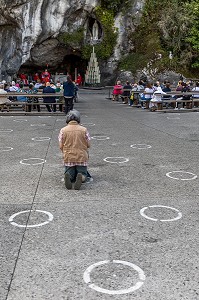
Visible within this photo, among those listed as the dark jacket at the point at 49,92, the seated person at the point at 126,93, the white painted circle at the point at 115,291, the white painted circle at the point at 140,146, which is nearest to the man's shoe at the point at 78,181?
the white painted circle at the point at 115,291

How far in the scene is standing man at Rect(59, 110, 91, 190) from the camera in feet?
21.9

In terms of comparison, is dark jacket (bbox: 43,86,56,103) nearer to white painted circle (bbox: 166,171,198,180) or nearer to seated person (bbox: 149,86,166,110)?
seated person (bbox: 149,86,166,110)

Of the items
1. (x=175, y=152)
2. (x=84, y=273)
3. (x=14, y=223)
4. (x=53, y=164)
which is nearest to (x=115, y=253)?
(x=84, y=273)

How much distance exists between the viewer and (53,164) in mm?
8633

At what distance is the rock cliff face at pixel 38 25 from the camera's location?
111ft

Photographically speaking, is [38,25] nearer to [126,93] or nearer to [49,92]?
[126,93]

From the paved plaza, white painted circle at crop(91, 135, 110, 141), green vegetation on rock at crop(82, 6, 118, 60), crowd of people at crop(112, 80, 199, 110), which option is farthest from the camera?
green vegetation on rock at crop(82, 6, 118, 60)

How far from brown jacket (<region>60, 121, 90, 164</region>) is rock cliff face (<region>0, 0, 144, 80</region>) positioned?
97.9 feet

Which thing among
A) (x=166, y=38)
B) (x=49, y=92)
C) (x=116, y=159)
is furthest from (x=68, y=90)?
(x=166, y=38)

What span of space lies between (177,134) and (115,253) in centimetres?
907

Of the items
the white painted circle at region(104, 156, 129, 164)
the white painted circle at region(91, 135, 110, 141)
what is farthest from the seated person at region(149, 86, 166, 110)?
the white painted circle at region(104, 156, 129, 164)

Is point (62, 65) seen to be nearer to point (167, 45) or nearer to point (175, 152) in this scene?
point (167, 45)

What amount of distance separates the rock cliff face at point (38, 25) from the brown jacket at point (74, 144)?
2985cm

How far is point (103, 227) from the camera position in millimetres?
5090
